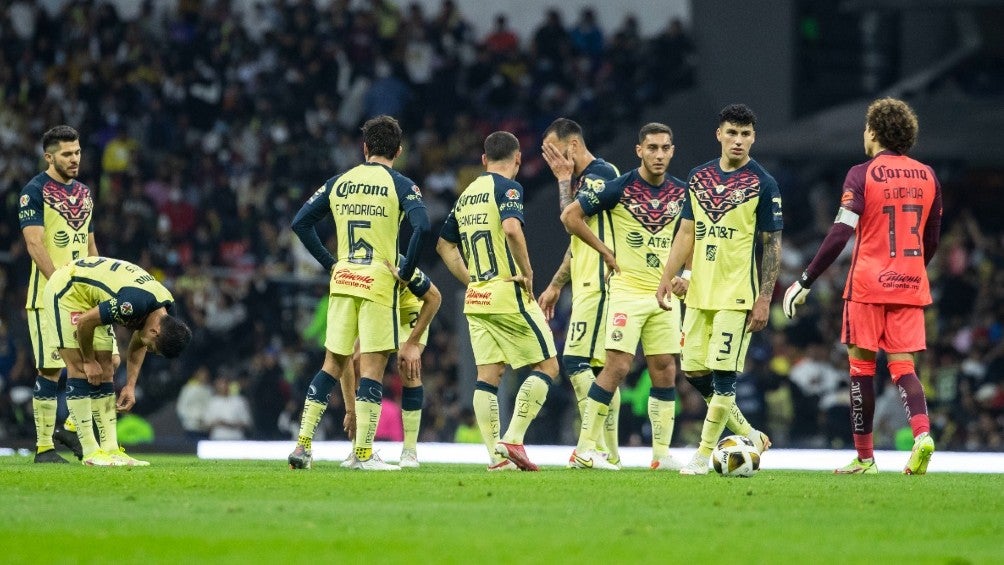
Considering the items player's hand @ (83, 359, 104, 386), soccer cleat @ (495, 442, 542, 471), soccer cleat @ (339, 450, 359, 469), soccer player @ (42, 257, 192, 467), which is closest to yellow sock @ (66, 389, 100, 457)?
soccer player @ (42, 257, 192, 467)

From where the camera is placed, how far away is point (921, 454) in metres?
11.0

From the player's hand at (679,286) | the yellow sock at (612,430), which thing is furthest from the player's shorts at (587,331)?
the player's hand at (679,286)

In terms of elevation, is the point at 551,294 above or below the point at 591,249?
below

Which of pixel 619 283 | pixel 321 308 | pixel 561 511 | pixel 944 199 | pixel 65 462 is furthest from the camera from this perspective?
pixel 944 199

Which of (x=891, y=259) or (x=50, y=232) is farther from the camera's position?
(x=50, y=232)

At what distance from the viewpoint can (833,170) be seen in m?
26.6

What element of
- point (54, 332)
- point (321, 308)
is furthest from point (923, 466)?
point (321, 308)

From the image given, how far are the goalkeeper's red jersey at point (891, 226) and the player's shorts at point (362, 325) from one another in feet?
11.4

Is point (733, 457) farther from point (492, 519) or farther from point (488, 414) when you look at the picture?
point (492, 519)

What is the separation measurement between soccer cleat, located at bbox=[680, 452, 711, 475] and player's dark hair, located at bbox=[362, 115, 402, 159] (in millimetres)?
3226

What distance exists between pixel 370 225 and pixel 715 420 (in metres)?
2.96

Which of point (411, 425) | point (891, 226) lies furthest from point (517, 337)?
point (891, 226)

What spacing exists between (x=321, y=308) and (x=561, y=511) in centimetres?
1449

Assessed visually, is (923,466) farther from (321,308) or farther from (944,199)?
(944,199)
